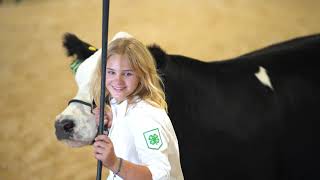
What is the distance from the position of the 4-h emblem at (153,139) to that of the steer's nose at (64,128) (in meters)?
0.40

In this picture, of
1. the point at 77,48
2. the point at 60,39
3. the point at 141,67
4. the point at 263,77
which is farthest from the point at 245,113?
the point at 60,39

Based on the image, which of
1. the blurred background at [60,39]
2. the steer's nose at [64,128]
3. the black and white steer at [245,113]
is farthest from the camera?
the blurred background at [60,39]

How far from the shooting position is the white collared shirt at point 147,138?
0.95 m

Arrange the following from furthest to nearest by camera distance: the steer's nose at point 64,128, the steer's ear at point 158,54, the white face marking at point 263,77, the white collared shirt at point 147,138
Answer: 1. the white face marking at point 263,77
2. the steer's ear at point 158,54
3. the steer's nose at point 64,128
4. the white collared shirt at point 147,138

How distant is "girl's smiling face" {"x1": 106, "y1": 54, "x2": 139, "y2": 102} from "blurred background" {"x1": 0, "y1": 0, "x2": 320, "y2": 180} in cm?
148

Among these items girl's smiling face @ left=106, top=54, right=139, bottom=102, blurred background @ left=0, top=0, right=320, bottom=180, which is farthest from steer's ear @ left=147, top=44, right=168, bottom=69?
blurred background @ left=0, top=0, right=320, bottom=180

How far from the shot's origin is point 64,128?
1.29m

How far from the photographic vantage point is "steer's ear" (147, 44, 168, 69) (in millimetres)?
1482

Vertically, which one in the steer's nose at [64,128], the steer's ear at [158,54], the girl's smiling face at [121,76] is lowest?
the steer's nose at [64,128]

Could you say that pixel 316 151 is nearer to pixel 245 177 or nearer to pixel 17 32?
pixel 245 177

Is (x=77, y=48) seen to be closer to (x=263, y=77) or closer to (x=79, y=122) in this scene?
(x=79, y=122)

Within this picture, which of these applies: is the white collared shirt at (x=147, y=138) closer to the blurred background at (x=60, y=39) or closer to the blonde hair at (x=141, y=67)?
the blonde hair at (x=141, y=67)

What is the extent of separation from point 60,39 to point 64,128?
276 cm

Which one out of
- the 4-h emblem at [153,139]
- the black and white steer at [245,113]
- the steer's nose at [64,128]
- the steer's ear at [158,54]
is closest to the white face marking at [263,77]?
the black and white steer at [245,113]
